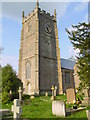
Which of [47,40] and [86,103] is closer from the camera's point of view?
[86,103]

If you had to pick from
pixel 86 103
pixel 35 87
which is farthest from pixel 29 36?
pixel 86 103

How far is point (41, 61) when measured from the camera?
2442cm

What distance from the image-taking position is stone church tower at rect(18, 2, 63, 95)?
23.4 m

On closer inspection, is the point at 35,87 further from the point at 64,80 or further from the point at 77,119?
the point at 77,119

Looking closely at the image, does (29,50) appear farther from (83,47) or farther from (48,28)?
(83,47)

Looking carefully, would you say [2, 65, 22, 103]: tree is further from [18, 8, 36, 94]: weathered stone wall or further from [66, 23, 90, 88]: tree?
[66, 23, 90, 88]: tree

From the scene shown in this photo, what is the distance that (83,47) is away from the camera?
7.02 metres

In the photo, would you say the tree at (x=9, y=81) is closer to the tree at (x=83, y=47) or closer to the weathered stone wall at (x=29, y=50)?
the weathered stone wall at (x=29, y=50)

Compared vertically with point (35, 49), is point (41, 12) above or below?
above

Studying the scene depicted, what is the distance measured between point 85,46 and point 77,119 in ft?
12.9

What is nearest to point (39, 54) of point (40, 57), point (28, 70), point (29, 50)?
point (40, 57)

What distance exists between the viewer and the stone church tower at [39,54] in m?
23.4

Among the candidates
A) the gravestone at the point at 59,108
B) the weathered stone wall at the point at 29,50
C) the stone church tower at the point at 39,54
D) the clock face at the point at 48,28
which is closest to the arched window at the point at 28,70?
the stone church tower at the point at 39,54

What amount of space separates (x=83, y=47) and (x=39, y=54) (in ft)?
57.9
